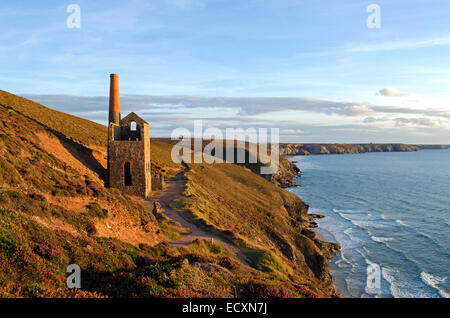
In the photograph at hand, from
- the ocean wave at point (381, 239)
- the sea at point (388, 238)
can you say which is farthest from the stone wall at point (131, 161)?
the ocean wave at point (381, 239)

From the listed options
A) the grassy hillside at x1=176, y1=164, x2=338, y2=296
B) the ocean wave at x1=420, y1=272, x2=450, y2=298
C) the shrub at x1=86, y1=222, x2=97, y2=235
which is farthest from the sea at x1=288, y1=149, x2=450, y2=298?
the shrub at x1=86, y1=222, x2=97, y2=235

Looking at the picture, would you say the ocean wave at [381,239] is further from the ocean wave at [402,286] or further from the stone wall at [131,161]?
the stone wall at [131,161]

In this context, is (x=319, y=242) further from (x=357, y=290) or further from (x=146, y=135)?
(x=146, y=135)

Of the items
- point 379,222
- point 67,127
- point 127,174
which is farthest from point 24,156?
point 379,222

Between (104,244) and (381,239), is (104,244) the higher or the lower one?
the higher one

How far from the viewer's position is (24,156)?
2167 centimetres

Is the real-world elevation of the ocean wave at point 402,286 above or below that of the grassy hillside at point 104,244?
below

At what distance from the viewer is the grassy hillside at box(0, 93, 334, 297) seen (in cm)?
957

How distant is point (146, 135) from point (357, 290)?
83.1 feet

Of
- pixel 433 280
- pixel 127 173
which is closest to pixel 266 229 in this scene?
pixel 433 280

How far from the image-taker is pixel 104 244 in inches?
529

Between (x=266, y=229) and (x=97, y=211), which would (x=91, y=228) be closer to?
(x=97, y=211)

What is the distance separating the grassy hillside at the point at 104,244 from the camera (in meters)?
9.57
